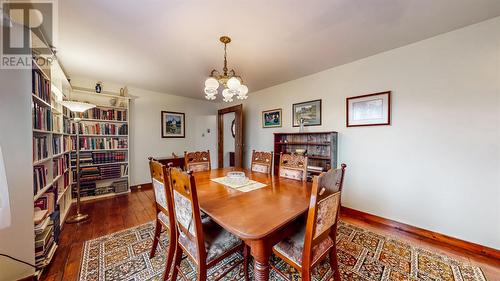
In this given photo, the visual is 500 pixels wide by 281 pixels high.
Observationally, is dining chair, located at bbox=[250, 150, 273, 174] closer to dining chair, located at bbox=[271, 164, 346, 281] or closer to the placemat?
the placemat

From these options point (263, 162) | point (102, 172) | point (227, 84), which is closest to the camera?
point (227, 84)

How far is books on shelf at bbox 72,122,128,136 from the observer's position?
10.5 ft

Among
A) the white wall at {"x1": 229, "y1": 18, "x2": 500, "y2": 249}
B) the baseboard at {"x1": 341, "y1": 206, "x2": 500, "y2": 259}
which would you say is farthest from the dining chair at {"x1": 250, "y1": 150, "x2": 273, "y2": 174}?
the baseboard at {"x1": 341, "y1": 206, "x2": 500, "y2": 259}

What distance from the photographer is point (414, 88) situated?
2.14 meters

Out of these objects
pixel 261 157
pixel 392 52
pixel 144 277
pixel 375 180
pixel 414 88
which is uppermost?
pixel 392 52

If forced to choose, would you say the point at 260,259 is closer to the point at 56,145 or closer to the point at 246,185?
the point at 246,185

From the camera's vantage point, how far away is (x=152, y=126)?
414 centimetres

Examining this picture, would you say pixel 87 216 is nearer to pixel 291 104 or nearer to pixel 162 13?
pixel 162 13

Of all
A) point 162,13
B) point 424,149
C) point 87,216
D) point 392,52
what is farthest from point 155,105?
point 424,149

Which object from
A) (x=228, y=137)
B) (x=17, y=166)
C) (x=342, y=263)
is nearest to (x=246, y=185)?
(x=342, y=263)

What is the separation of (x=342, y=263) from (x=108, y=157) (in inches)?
164

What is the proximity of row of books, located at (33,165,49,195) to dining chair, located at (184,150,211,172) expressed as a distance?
1360mm

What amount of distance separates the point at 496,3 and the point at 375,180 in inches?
80.0

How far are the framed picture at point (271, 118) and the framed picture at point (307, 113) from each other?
36 centimetres
